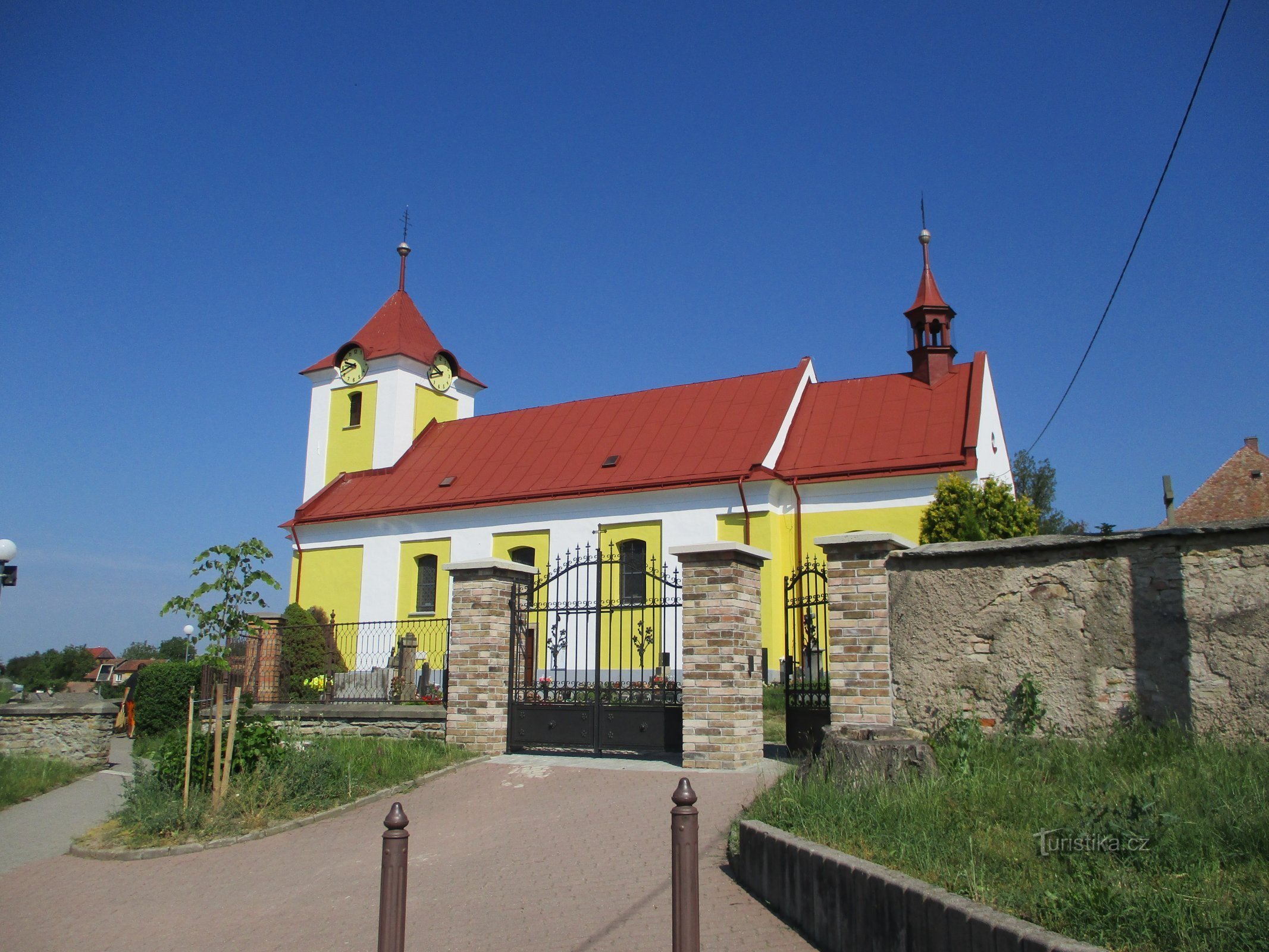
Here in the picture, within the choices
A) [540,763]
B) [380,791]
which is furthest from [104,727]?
[540,763]

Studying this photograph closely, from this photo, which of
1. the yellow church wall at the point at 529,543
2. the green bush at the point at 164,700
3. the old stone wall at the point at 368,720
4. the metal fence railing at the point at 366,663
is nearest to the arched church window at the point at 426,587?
the metal fence railing at the point at 366,663

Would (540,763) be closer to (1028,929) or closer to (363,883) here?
(363,883)

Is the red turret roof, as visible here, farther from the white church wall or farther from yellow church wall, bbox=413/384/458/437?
yellow church wall, bbox=413/384/458/437

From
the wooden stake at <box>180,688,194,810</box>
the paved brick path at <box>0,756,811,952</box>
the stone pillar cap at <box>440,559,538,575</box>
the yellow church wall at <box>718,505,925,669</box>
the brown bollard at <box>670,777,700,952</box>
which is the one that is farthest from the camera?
the yellow church wall at <box>718,505,925,669</box>

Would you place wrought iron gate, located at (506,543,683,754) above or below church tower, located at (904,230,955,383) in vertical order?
below

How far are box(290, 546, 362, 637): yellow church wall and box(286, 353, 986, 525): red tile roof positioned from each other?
116cm

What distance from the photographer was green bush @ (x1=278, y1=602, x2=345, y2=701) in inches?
687

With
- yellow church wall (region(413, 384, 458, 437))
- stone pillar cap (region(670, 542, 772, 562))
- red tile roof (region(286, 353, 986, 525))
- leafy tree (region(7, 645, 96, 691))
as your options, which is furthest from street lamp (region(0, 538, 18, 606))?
leafy tree (region(7, 645, 96, 691))

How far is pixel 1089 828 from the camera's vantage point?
4.79 meters

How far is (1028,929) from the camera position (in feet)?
12.0

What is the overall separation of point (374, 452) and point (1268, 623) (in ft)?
88.0

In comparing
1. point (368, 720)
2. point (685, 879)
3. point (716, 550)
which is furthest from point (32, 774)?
point (685, 879)

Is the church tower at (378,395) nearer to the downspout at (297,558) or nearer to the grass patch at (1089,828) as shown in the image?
the downspout at (297,558)

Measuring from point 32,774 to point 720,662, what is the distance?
32.2 feet
